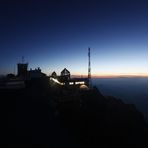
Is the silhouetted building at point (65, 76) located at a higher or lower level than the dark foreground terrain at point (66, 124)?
higher

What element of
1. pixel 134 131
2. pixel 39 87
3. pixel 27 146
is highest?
pixel 39 87

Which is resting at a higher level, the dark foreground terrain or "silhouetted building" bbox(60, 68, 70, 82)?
"silhouetted building" bbox(60, 68, 70, 82)

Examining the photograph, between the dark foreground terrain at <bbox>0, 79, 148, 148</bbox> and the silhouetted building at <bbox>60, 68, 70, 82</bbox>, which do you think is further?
the silhouetted building at <bbox>60, 68, 70, 82</bbox>

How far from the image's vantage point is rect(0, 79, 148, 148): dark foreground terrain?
18.2 meters

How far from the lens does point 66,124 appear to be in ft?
78.0

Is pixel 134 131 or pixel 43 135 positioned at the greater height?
pixel 43 135

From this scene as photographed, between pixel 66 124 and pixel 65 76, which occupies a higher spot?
pixel 65 76

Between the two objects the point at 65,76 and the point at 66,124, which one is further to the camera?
the point at 65,76

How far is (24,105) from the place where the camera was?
28547 millimetres

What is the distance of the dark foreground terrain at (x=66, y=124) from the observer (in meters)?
18.2

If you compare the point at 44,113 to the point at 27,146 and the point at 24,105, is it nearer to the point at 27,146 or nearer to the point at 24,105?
the point at 24,105

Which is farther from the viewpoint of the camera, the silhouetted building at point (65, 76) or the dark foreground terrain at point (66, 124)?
the silhouetted building at point (65, 76)

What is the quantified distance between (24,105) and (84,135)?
10.2 meters

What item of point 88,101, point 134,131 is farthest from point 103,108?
point 134,131
